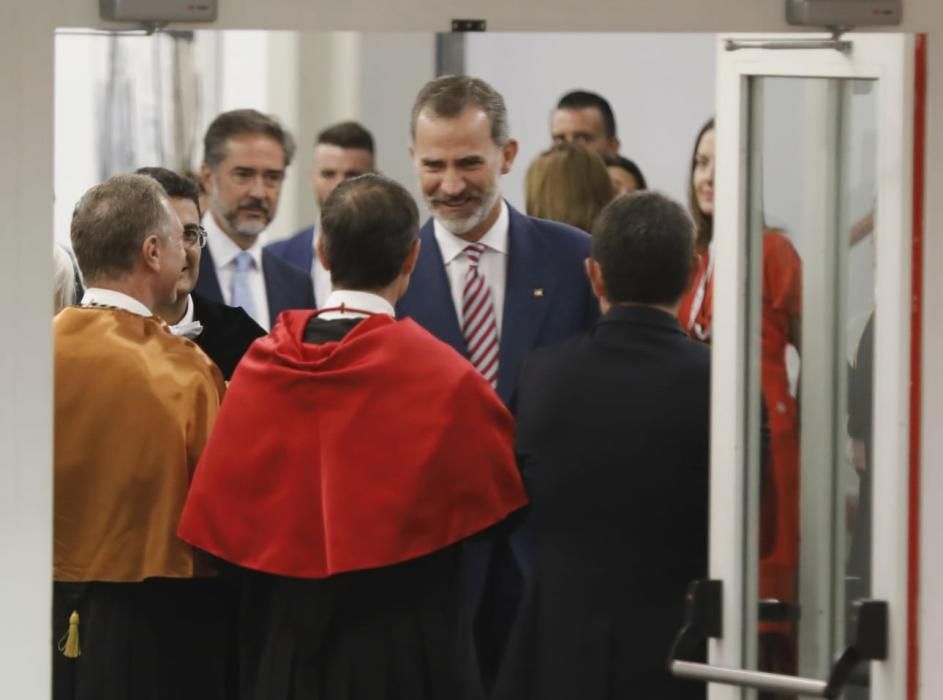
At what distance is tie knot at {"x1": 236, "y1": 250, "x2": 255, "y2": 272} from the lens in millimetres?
4671

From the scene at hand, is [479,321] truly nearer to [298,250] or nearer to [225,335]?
[225,335]

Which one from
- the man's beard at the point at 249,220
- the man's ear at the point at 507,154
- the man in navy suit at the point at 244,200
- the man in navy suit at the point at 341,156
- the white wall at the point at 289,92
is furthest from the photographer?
the white wall at the point at 289,92

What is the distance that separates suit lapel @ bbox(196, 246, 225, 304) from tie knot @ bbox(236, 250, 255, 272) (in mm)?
57

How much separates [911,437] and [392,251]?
0.95 m

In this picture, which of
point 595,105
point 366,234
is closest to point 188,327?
point 366,234

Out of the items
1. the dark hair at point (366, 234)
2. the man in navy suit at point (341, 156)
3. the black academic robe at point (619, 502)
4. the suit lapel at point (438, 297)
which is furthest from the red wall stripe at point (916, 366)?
the man in navy suit at point (341, 156)

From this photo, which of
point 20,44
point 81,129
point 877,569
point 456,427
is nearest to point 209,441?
point 456,427

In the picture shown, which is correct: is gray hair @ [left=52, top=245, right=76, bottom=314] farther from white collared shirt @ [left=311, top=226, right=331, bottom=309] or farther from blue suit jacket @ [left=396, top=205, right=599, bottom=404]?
white collared shirt @ [left=311, top=226, right=331, bottom=309]

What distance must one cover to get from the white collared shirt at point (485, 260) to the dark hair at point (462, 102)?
8.5 inches

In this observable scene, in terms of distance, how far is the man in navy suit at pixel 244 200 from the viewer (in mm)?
4613

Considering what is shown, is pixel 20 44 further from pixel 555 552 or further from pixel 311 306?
pixel 311 306

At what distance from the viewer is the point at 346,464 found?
3.30m

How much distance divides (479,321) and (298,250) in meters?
1.15

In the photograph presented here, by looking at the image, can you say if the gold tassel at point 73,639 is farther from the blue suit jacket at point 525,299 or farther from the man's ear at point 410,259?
the blue suit jacket at point 525,299
